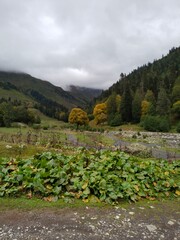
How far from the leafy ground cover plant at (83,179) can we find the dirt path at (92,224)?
982 millimetres

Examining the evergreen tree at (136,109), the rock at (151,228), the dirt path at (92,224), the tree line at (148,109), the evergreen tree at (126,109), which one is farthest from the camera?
the evergreen tree at (126,109)

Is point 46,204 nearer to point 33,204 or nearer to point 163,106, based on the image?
point 33,204

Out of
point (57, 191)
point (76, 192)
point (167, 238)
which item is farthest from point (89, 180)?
point (167, 238)

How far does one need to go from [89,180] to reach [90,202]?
121 centimetres

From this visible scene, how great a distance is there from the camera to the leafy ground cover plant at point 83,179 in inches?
392

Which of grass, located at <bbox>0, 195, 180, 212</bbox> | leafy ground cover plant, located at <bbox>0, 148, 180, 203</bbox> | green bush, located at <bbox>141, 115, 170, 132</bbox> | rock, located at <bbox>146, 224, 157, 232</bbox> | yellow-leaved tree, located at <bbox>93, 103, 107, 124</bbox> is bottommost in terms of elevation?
rock, located at <bbox>146, 224, 157, 232</bbox>

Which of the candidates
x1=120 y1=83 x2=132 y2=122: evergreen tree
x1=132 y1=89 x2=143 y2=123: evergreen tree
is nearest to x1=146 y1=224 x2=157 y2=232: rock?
x1=132 y1=89 x2=143 y2=123: evergreen tree

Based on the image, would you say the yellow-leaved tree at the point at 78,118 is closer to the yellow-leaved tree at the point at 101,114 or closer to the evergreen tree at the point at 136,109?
the yellow-leaved tree at the point at 101,114

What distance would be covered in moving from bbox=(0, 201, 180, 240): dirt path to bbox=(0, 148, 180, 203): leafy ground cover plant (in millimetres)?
982

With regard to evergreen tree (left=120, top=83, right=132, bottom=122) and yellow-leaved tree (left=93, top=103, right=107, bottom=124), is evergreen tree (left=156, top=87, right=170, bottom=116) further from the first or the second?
yellow-leaved tree (left=93, top=103, right=107, bottom=124)

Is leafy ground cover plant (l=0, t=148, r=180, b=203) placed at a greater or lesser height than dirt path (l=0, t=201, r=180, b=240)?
greater

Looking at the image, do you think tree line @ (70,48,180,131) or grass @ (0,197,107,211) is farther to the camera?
tree line @ (70,48,180,131)

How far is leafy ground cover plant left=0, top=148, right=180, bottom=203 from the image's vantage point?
32.7 feet

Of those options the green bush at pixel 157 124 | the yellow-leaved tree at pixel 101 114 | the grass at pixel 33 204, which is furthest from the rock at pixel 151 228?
the yellow-leaved tree at pixel 101 114
